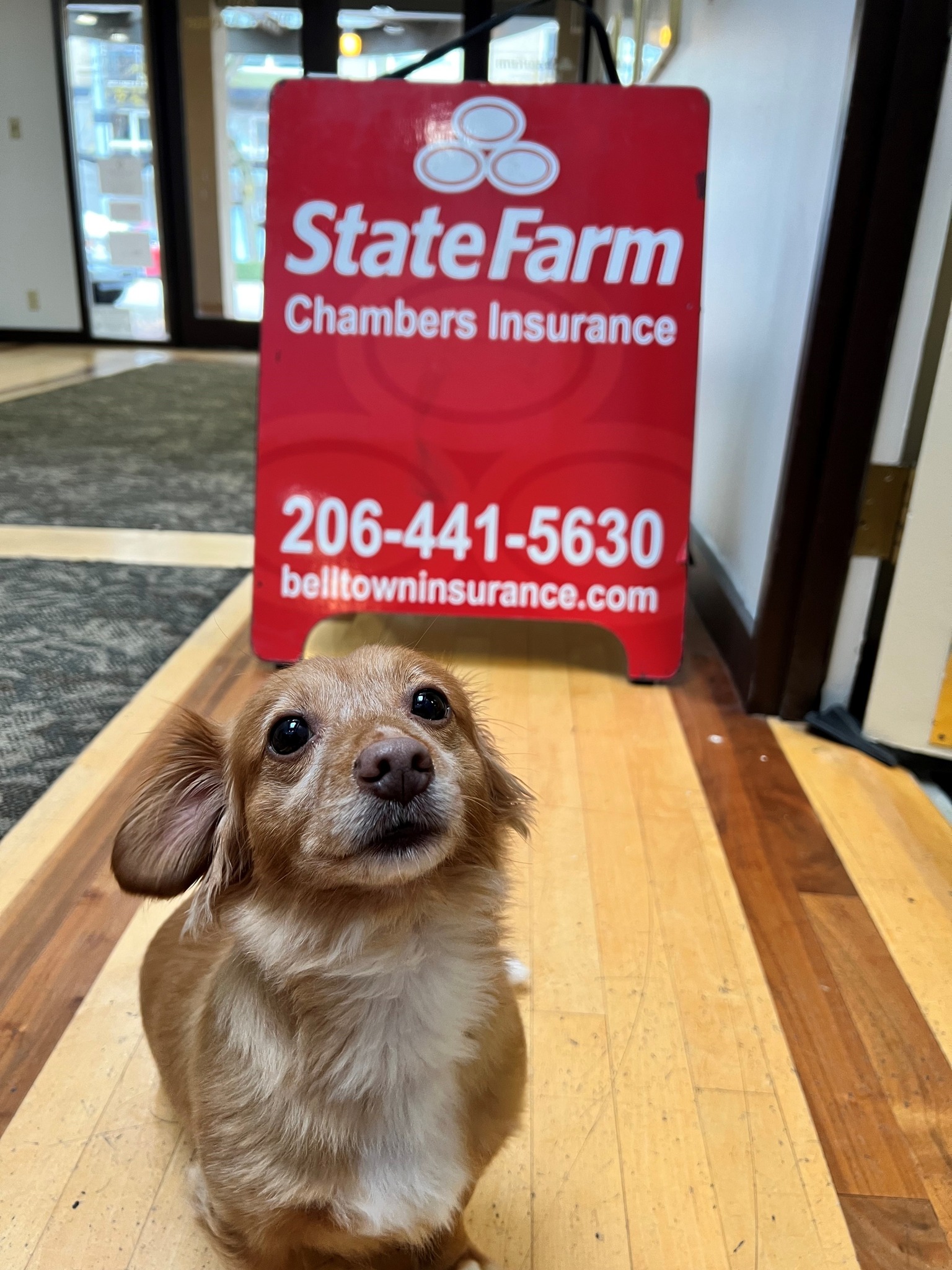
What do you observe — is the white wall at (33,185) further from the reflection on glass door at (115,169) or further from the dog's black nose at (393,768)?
the dog's black nose at (393,768)

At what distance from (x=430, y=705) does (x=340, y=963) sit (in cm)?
25

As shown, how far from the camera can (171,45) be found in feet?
21.1

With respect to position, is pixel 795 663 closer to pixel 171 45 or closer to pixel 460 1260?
pixel 460 1260

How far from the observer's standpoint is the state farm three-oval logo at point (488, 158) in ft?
5.79

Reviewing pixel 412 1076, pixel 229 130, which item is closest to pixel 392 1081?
pixel 412 1076

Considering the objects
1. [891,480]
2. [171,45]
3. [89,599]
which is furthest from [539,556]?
[171,45]

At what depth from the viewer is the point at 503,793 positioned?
0.93 metres

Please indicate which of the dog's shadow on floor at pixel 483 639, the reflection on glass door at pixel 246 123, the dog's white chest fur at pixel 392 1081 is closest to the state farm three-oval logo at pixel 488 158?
the dog's shadow on floor at pixel 483 639

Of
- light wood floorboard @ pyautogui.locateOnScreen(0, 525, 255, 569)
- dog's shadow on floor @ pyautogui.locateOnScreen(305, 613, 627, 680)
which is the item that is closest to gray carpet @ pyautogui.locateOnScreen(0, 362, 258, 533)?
light wood floorboard @ pyautogui.locateOnScreen(0, 525, 255, 569)

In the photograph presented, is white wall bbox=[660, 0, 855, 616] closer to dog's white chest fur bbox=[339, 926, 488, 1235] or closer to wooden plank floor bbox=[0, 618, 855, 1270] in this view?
wooden plank floor bbox=[0, 618, 855, 1270]

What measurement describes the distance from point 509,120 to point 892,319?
2.77 feet

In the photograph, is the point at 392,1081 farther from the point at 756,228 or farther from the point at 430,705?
the point at 756,228

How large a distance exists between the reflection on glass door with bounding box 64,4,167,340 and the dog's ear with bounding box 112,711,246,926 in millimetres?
7314

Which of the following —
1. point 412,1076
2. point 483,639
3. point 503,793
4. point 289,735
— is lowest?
point 483,639
